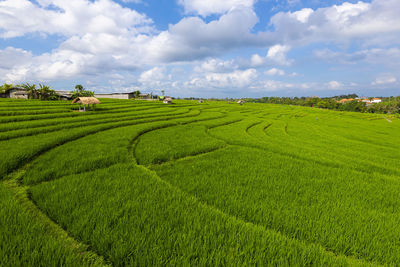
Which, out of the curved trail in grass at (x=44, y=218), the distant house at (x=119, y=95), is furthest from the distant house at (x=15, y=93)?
the curved trail in grass at (x=44, y=218)

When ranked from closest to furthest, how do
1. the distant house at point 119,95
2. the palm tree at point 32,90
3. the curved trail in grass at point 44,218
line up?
the curved trail in grass at point 44,218 < the palm tree at point 32,90 < the distant house at point 119,95

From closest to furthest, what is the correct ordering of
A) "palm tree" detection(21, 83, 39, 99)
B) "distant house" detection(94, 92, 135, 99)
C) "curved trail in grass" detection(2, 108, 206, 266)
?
1. "curved trail in grass" detection(2, 108, 206, 266)
2. "palm tree" detection(21, 83, 39, 99)
3. "distant house" detection(94, 92, 135, 99)

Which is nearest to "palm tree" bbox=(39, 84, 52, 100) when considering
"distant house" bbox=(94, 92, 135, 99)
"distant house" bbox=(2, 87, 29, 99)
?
"distant house" bbox=(2, 87, 29, 99)

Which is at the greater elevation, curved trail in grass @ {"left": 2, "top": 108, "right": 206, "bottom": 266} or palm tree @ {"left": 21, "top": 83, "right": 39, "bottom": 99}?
palm tree @ {"left": 21, "top": 83, "right": 39, "bottom": 99}

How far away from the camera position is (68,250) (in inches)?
101

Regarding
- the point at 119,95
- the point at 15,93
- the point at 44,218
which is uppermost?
the point at 119,95

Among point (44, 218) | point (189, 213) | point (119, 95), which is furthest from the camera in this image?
point (119, 95)

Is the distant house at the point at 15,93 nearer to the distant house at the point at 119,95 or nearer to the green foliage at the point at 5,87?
the green foliage at the point at 5,87

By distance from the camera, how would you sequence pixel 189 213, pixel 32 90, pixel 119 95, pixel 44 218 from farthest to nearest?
pixel 119 95 < pixel 32 90 < pixel 189 213 < pixel 44 218

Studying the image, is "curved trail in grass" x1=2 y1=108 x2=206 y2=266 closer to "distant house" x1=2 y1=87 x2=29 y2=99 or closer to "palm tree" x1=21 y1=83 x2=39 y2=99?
"palm tree" x1=21 y1=83 x2=39 y2=99

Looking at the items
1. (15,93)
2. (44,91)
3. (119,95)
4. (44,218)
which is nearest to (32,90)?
(44,91)

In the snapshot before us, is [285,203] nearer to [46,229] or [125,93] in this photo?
[46,229]

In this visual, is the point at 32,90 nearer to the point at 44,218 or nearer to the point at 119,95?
the point at 119,95

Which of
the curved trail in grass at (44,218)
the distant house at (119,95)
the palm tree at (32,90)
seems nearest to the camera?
the curved trail in grass at (44,218)
